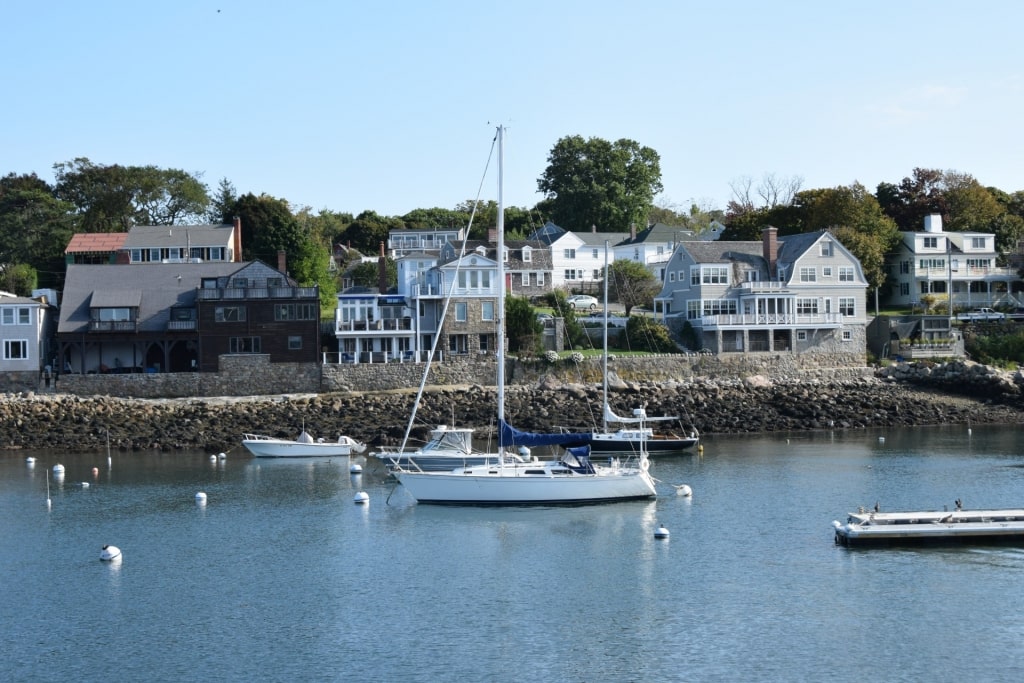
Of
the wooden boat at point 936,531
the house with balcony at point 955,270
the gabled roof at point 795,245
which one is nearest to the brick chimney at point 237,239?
the gabled roof at point 795,245

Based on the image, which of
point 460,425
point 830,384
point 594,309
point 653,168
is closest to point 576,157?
point 653,168

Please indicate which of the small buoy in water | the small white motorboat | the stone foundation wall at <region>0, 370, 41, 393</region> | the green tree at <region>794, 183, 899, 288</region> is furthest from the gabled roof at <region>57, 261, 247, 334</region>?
the green tree at <region>794, 183, 899, 288</region>

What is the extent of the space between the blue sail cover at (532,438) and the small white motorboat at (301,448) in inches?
472

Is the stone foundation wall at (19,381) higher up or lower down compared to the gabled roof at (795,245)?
lower down

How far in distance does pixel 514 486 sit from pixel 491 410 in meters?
23.2

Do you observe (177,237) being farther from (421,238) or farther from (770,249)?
(770,249)

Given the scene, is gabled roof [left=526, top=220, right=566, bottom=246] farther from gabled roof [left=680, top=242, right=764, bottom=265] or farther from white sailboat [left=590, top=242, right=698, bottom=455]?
white sailboat [left=590, top=242, right=698, bottom=455]

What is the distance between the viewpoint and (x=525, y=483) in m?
41.2

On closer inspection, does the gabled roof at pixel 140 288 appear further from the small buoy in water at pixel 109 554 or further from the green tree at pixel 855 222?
the green tree at pixel 855 222

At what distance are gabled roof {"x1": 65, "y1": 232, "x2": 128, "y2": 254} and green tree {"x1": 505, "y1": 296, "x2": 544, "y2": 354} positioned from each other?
3207 centimetres

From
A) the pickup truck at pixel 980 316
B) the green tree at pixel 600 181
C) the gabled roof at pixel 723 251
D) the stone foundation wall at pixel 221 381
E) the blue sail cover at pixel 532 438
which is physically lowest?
the blue sail cover at pixel 532 438

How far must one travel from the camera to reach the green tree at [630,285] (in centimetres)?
9131

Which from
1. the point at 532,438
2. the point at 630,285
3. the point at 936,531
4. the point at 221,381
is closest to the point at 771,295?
the point at 630,285

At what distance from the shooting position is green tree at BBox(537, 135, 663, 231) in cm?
11469
